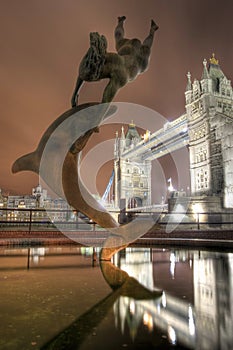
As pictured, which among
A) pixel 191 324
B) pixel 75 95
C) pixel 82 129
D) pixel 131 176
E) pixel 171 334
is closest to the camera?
pixel 171 334

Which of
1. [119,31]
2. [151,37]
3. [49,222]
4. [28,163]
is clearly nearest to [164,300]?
[28,163]

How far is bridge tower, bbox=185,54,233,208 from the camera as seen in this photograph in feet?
79.8

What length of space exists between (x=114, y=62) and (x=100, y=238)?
684 centimetres

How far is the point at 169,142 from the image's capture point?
46.8 metres

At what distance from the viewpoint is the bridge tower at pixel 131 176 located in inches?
2557

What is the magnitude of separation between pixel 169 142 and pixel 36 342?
153 ft

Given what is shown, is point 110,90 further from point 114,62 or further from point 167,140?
point 167,140

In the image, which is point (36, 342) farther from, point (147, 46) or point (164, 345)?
point (147, 46)

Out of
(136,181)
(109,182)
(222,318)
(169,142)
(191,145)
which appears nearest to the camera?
(222,318)

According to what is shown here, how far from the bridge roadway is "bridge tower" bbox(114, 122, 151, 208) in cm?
407

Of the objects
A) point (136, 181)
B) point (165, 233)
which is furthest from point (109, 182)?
point (165, 233)

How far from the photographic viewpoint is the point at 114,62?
442 centimetres

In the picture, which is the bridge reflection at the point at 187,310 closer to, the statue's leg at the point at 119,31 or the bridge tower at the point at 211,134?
the statue's leg at the point at 119,31

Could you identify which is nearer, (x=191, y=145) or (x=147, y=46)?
(x=147, y=46)
